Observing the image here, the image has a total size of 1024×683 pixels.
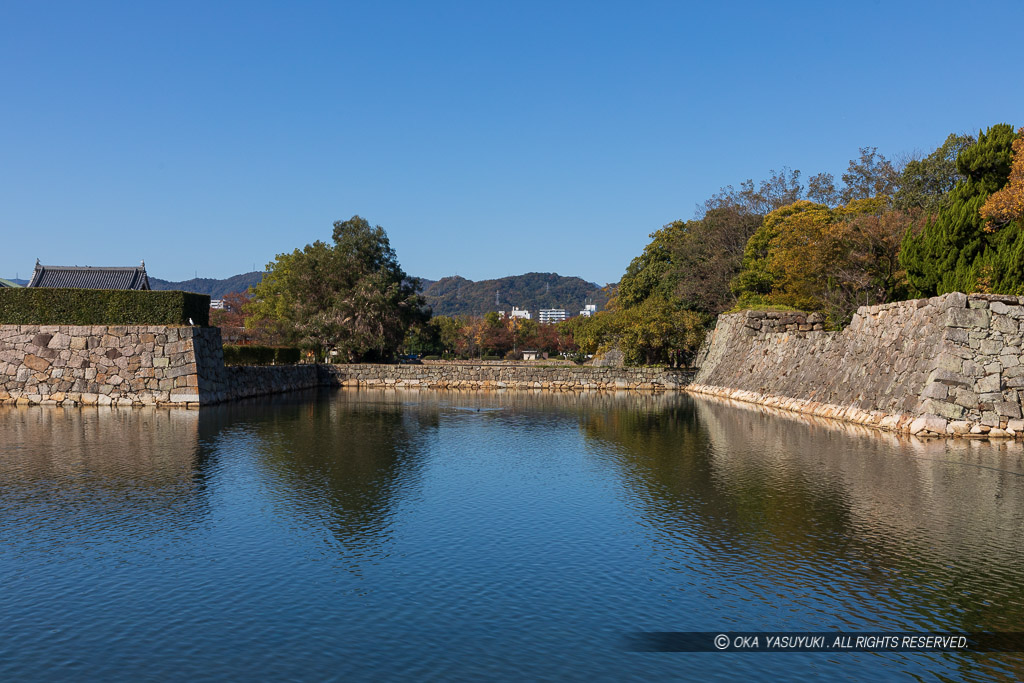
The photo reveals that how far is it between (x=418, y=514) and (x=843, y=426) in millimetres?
19576

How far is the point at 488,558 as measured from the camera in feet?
37.5

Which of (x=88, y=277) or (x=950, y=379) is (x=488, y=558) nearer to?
(x=950, y=379)

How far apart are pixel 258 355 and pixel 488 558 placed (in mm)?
46413

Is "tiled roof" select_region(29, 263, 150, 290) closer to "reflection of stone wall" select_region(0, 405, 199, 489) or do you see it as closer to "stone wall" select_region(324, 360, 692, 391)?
"stone wall" select_region(324, 360, 692, 391)

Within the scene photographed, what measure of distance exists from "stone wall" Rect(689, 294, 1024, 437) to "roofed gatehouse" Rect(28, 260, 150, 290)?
3883 centimetres

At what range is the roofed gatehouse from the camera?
4859cm

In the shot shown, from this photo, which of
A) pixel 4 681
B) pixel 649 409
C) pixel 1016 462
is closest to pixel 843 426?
pixel 1016 462

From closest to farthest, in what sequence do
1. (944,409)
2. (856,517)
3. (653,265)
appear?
(856,517) < (944,409) < (653,265)

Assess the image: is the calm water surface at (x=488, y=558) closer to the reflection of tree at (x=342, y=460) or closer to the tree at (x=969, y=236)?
the reflection of tree at (x=342, y=460)

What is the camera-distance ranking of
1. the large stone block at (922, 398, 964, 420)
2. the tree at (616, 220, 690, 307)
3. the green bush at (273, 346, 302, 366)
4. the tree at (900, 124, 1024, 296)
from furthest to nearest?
the tree at (616, 220, 690, 307), the green bush at (273, 346, 302, 366), the tree at (900, 124, 1024, 296), the large stone block at (922, 398, 964, 420)

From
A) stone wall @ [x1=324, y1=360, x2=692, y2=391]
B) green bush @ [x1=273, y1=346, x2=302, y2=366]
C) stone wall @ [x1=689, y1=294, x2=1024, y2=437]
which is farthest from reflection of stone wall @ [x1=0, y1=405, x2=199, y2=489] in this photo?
green bush @ [x1=273, y1=346, x2=302, y2=366]

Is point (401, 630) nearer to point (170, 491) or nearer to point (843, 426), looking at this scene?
point (170, 491)

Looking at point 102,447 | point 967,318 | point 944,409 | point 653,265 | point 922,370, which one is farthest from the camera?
point 653,265

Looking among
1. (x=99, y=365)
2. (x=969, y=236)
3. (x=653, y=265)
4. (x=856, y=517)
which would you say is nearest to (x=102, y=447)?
(x=99, y=365)
